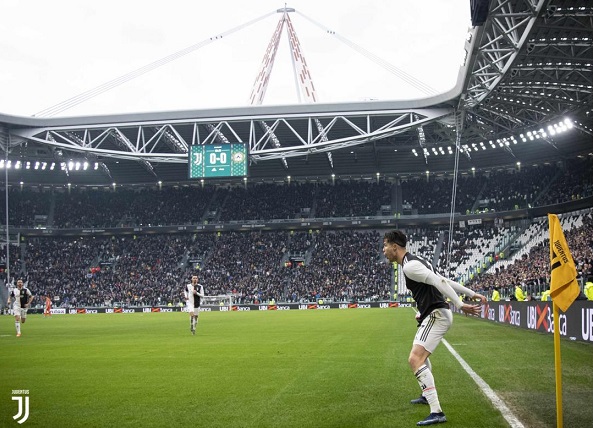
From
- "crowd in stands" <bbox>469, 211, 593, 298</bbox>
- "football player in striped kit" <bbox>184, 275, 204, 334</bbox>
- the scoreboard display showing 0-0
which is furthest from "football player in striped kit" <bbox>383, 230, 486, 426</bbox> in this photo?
the scoreboard display showing 0-0

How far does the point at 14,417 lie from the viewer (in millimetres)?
7711

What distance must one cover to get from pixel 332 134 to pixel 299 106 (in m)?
10.5

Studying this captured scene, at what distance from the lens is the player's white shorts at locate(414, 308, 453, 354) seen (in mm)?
7793

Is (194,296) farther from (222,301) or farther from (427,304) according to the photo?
(222,301)

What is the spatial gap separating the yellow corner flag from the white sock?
1.73 meters

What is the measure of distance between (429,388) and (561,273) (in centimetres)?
202

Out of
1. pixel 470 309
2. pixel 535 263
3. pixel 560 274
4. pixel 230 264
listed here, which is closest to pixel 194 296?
pixel 470 309

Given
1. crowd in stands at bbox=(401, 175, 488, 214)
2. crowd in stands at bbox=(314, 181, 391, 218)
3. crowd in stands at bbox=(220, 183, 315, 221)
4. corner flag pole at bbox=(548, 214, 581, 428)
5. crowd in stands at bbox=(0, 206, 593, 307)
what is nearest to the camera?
corner flag pole at bbox=(548, 214, 581, 428)

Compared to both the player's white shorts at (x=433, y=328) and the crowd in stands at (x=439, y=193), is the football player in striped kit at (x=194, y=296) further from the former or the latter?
the crowd in stands at (x=439, y=193)

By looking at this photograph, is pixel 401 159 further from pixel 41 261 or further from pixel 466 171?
pixel 41 261

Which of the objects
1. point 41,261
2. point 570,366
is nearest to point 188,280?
point 41,261

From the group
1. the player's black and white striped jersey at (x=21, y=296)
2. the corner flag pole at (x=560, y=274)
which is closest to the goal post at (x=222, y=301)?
the player's black and white striped jersey at (x=21, y=296)

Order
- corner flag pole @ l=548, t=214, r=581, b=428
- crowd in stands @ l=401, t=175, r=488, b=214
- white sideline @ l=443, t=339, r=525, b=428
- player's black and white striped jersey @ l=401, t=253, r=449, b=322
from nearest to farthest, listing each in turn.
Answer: corner flag pole @ l=548, t=214, r=581, b=428
white sideline @ l=443, t=339, r=525, b=428
player's black and white striped jersey @ l=401, t=253, r=449, b=322
crowd in stands @ l=401, t=175, r=488, b=214

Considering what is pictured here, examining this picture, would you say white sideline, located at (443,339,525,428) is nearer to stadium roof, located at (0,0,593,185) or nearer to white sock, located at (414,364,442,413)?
white sock, located at (414,364,442,413)
